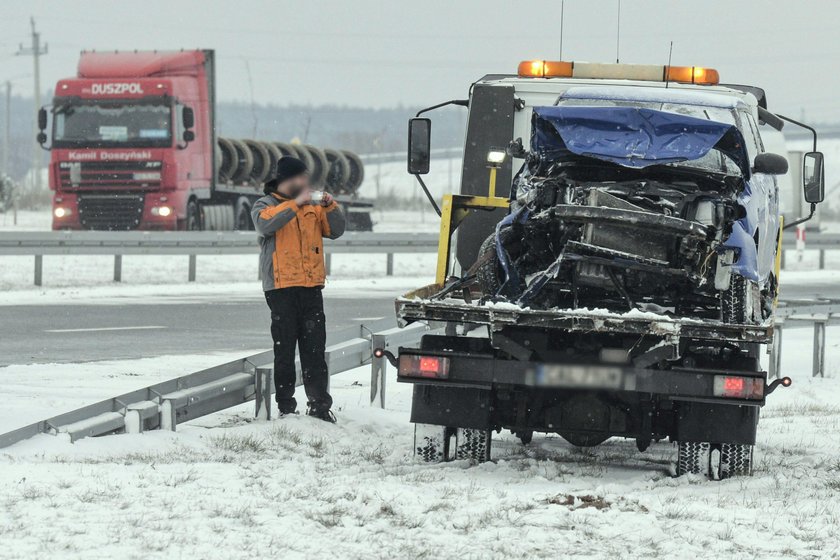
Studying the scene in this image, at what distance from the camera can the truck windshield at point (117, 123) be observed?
29.2 meters

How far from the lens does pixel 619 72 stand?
36.9 ft

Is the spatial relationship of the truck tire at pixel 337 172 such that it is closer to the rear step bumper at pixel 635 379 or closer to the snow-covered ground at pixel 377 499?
the snow-covered ground at pixel 377 499

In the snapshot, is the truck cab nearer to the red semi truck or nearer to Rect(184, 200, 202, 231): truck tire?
the red semi truck

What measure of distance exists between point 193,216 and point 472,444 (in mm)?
23015

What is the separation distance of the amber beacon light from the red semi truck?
62.7 feet

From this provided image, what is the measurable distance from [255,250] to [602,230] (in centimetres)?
1839

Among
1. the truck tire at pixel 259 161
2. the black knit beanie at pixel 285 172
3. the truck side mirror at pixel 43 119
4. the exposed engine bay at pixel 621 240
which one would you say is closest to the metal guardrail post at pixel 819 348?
the exposed engine bay at pixel 621 240

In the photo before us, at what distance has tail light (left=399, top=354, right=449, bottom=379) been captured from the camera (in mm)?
7730

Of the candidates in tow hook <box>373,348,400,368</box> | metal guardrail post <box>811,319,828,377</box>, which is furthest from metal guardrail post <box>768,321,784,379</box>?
tow hook <box>373,348,400,368</box>

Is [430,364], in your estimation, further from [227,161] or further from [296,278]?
[227,161]

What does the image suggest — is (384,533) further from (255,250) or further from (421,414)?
(255,250)

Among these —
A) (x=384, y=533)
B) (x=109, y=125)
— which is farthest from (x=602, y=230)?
(x=109, y=125)

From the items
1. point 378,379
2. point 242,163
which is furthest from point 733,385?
point 242,163

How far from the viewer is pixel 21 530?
18.6ft
